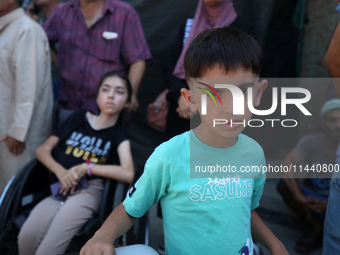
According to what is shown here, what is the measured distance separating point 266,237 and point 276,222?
82.6 inches

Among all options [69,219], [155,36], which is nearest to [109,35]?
[155,36]

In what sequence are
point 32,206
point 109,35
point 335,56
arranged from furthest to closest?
point 109,35 → point 32,206 → point 335,56

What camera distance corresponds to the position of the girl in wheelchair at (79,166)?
7.04 feet

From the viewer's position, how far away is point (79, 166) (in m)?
2.33

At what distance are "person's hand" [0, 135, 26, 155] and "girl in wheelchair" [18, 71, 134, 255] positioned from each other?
22cm

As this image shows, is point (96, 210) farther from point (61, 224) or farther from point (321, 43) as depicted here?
point (321, 43)

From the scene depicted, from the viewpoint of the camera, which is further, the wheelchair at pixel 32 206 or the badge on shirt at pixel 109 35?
the badge on shirt at pixel 109 35

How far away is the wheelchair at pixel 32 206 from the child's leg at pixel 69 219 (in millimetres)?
45

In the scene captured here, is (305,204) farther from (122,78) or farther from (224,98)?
(224,98)

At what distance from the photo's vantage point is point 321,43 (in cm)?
396

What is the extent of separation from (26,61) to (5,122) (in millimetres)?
431

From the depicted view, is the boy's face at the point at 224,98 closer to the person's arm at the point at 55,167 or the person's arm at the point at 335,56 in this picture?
the person's arm at the point at 335,56

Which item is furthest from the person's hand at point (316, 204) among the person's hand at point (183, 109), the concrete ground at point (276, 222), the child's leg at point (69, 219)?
the child's leg at point (69, 219)

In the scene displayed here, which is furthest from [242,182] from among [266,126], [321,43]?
[321,43]
